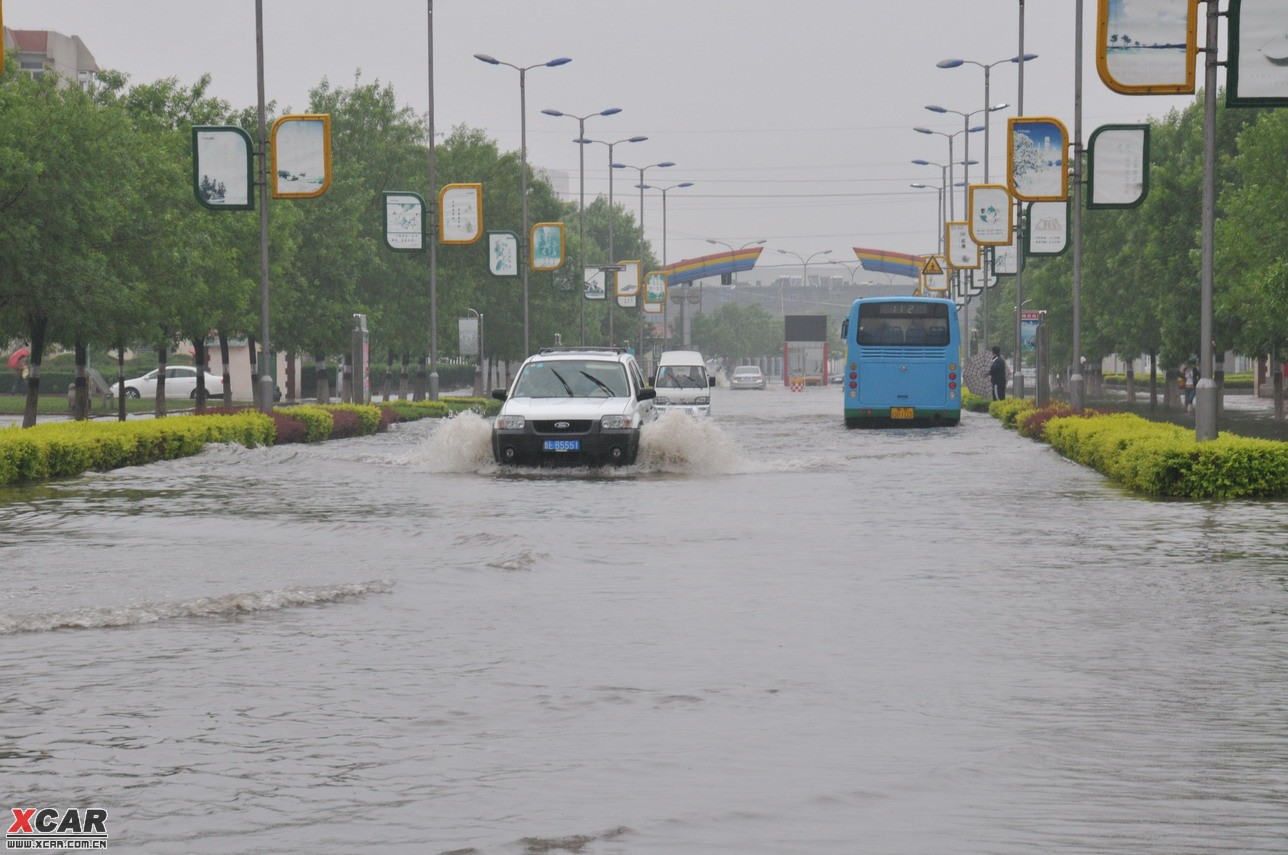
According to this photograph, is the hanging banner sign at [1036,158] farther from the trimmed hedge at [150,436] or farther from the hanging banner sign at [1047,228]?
the trimmed hedge at [150,436]

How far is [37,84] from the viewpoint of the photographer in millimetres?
39344

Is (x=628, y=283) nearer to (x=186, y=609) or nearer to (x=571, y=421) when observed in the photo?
(x=571, y=421)

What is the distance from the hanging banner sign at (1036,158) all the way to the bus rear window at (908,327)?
7472mm

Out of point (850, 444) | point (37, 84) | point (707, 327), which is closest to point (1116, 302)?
point (850, 444)

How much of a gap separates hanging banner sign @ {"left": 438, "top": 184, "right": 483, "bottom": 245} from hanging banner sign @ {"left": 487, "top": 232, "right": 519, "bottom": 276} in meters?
7.47

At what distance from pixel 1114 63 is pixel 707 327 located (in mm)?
152283

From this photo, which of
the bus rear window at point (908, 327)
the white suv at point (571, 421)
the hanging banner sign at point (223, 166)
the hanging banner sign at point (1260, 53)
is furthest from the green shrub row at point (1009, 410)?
the hanging banner sign at point (1260, 53)

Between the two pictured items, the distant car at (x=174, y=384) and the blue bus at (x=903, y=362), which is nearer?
the blue bus at (x=903, y=362)

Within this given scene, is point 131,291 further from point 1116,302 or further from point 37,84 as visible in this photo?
point 1116,302

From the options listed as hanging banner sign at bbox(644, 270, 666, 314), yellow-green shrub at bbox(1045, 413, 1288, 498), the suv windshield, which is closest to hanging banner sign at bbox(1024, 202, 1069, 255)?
the suv windshield

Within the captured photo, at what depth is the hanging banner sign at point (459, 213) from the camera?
5406 cm

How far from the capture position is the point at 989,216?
172ft

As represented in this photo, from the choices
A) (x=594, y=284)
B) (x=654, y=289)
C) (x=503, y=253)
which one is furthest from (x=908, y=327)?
(x=654, y=289)

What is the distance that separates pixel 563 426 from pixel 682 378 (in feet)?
90.6
